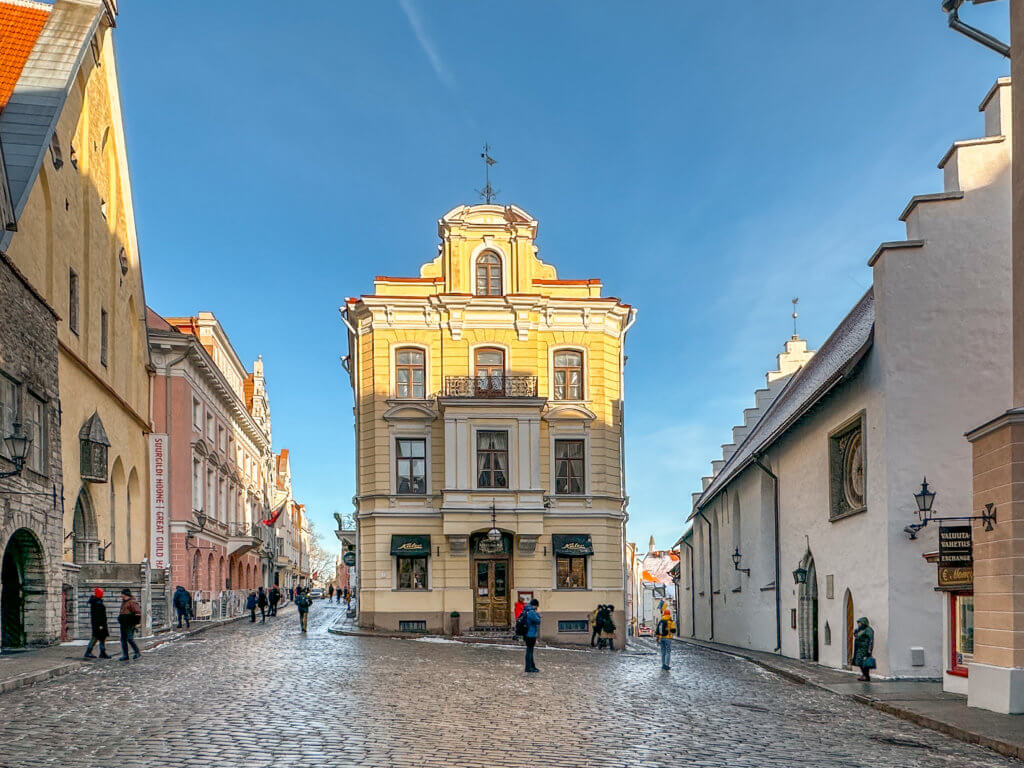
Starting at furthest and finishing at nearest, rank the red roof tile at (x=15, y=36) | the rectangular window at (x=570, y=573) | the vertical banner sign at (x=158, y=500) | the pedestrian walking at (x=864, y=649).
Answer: the rectangular window at (x=570, y=573) < the vertical banner sign at (x=158, y=500) < the red roof tile at (x=15, y=36) < the pedestrian walking at (x=864, y=649)

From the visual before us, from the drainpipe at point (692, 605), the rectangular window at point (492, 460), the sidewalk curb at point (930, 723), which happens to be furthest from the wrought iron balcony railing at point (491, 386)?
the drainpipe at point (692, 605)

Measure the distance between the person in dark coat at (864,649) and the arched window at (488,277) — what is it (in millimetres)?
21095

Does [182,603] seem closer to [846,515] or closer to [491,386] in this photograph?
[491,386]

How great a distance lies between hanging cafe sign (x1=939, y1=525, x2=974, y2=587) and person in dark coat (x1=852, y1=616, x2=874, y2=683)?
307 centimetres

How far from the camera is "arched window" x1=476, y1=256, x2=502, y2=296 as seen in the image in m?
38.4

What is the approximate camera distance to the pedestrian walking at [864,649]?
19531mm

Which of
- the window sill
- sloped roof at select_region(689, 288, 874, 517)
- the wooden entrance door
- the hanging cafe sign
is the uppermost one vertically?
sloped roof at select_region(689, 288, 874, 517)

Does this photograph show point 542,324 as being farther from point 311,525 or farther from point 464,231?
point 311,525

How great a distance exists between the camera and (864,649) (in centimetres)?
1962

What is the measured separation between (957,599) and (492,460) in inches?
830

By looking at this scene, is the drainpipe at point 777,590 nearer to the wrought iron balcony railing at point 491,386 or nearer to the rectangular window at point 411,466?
the wrought iron balcony railing at point 491,386

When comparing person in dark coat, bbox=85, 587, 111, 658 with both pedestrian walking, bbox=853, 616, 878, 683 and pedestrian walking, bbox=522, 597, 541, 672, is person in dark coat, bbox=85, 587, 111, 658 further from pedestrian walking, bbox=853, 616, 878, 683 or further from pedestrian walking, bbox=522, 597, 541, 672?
pedestrian walking, bbox=853, 616, 878, 683

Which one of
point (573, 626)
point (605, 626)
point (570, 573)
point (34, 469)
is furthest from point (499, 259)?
point (34, 469)

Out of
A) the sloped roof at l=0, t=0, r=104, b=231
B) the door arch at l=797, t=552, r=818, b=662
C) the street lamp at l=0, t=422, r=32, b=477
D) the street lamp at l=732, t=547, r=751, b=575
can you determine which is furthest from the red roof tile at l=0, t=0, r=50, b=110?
the street lamp at l=732, t=547, r=751, b=575
